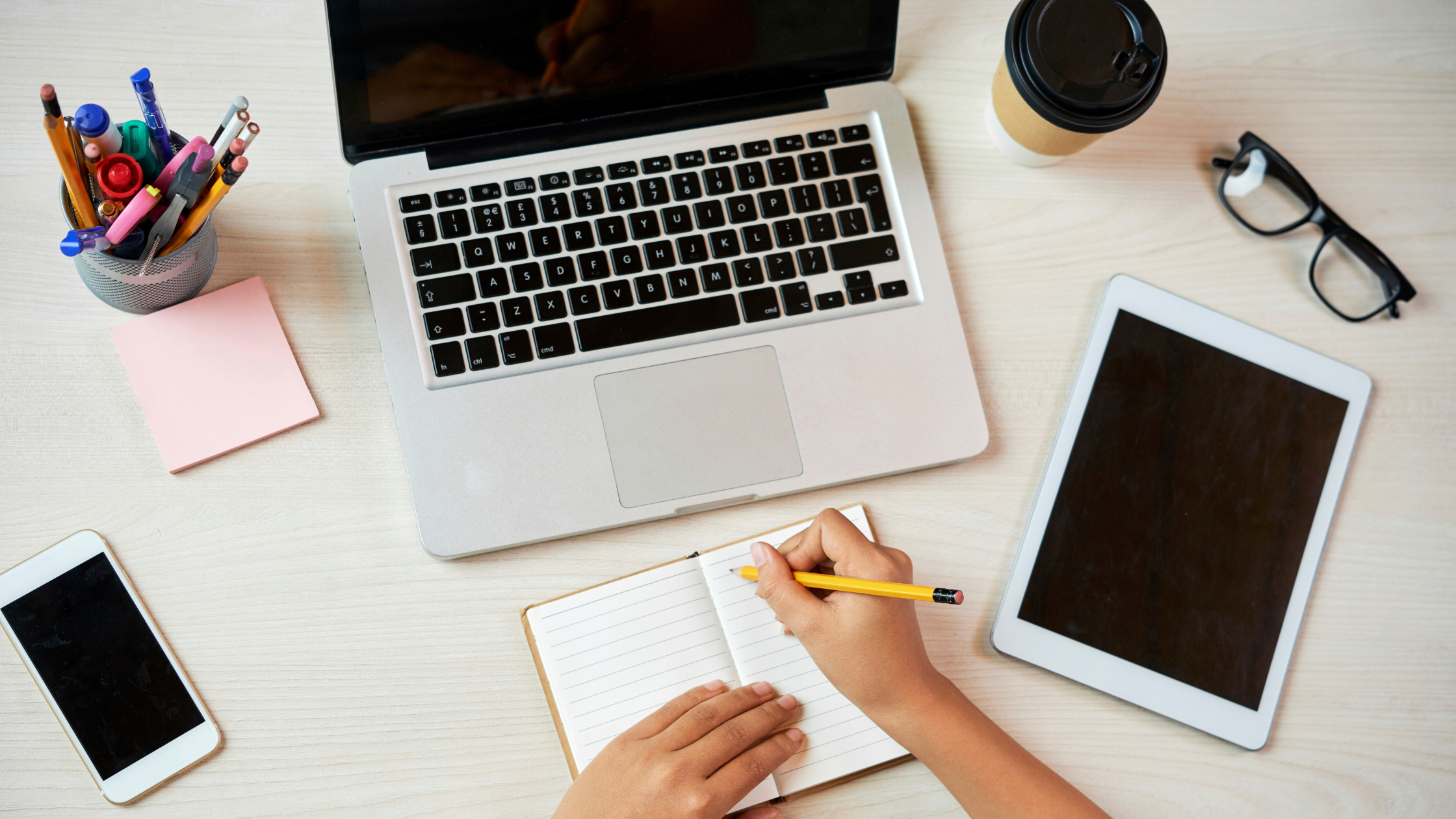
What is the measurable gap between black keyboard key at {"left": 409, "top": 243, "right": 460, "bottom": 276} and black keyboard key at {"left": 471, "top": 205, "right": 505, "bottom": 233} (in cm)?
3

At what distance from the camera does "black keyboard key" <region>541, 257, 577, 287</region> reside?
0.73m

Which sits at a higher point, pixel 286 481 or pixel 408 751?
pixel 286 481

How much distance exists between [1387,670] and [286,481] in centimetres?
97

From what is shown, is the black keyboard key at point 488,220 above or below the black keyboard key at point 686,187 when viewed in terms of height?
above

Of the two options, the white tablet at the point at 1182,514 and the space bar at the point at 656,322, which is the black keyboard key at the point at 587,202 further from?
the white tablet at the point at 1182,514

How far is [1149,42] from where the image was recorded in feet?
2.46

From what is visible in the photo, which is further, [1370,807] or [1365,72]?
[1365,72]

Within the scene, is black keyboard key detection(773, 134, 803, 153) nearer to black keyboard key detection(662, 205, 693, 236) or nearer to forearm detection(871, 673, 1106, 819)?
black keyboard key detection(662, 205, 693, 236)

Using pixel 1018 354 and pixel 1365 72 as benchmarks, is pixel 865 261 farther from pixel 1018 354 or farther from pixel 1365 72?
pixel 1365 72

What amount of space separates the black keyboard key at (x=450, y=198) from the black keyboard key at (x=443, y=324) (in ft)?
0.29

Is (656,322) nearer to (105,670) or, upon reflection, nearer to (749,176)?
(749,176)

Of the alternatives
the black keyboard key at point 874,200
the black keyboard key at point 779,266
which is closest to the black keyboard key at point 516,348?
the black keyboard key at point 779,266

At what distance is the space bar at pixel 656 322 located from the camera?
0.73 metres

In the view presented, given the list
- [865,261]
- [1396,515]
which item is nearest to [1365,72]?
[1396,515]
